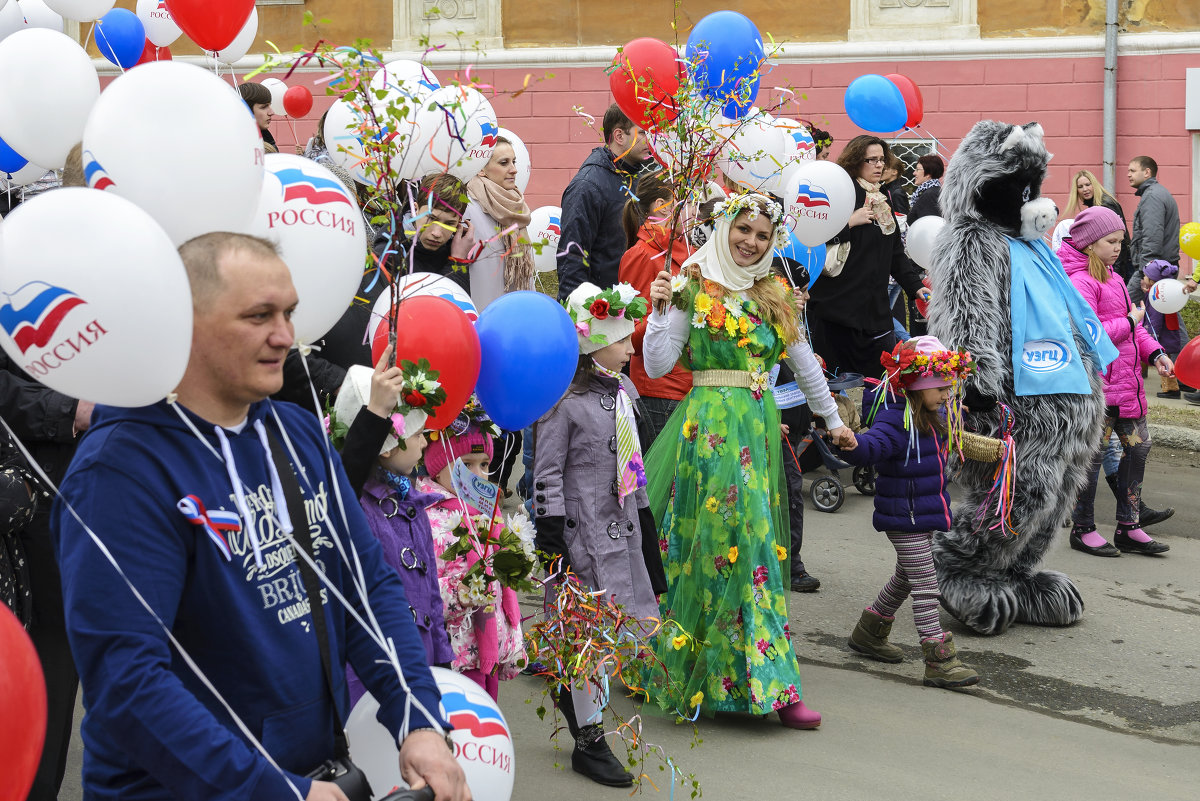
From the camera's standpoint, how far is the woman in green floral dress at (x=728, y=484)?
4.95 m

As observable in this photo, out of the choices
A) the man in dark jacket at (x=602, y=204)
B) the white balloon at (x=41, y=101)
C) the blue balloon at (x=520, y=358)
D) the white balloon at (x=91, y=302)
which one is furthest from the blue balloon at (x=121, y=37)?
the white balloon at (x=91, y=302)

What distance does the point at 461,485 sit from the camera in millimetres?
3896

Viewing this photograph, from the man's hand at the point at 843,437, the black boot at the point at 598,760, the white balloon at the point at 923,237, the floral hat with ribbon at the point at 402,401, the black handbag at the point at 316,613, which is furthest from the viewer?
the white balloon at the point at 923,237

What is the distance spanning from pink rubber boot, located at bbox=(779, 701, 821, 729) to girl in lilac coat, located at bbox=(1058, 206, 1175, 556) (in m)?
3.02

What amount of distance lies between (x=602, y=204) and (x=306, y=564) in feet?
14.0

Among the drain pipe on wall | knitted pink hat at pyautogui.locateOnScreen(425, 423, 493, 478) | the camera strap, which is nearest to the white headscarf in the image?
knitted pink hat at pyautogui.locateOnScreen(425, 423, 493, 478)

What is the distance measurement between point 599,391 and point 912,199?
696cm

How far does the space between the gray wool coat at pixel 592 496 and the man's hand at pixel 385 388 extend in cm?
146

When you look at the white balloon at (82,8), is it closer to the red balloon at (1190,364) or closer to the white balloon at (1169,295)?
the red balloon at (1190,364)

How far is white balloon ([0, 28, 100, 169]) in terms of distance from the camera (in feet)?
15.2

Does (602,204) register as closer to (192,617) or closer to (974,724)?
(974,724)

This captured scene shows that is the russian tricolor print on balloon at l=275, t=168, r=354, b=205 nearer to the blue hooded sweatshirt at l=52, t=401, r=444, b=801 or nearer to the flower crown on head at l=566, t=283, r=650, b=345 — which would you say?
the blue hooded sweatshirt at l=52, t=401, r=444, b=801

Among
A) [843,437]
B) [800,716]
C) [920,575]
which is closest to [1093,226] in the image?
[920,575]

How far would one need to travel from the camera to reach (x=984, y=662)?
5.80 metres
